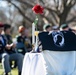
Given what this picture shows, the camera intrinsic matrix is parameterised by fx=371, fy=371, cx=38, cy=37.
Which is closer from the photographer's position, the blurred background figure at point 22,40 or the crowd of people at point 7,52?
the crowd of people at point 7,52

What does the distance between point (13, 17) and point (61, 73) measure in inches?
1588

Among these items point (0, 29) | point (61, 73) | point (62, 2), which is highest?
point (62, 2)

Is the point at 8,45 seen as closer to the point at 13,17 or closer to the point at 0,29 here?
the point at 0,29

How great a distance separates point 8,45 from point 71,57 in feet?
10.2

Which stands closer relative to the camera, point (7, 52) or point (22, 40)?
point (7, 52)

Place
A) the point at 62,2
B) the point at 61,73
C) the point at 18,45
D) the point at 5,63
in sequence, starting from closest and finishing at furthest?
the point at 61,73, the point at 5,63, the point at 18,45, the point at 62,2

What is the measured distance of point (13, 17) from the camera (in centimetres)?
4641

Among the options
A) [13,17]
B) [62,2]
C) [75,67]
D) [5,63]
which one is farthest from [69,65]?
[13,17]

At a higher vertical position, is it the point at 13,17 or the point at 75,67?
the point at 13,17

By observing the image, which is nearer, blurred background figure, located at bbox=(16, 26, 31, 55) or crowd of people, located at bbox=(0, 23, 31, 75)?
crowd of people, located at bbox=(0, 23, 31, 75)

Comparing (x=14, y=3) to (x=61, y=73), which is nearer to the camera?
(x=61, y=73)

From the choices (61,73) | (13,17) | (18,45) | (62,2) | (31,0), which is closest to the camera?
(61,73)

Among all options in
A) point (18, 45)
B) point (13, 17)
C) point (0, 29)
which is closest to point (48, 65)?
point (0, 29)

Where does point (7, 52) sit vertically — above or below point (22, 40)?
below
